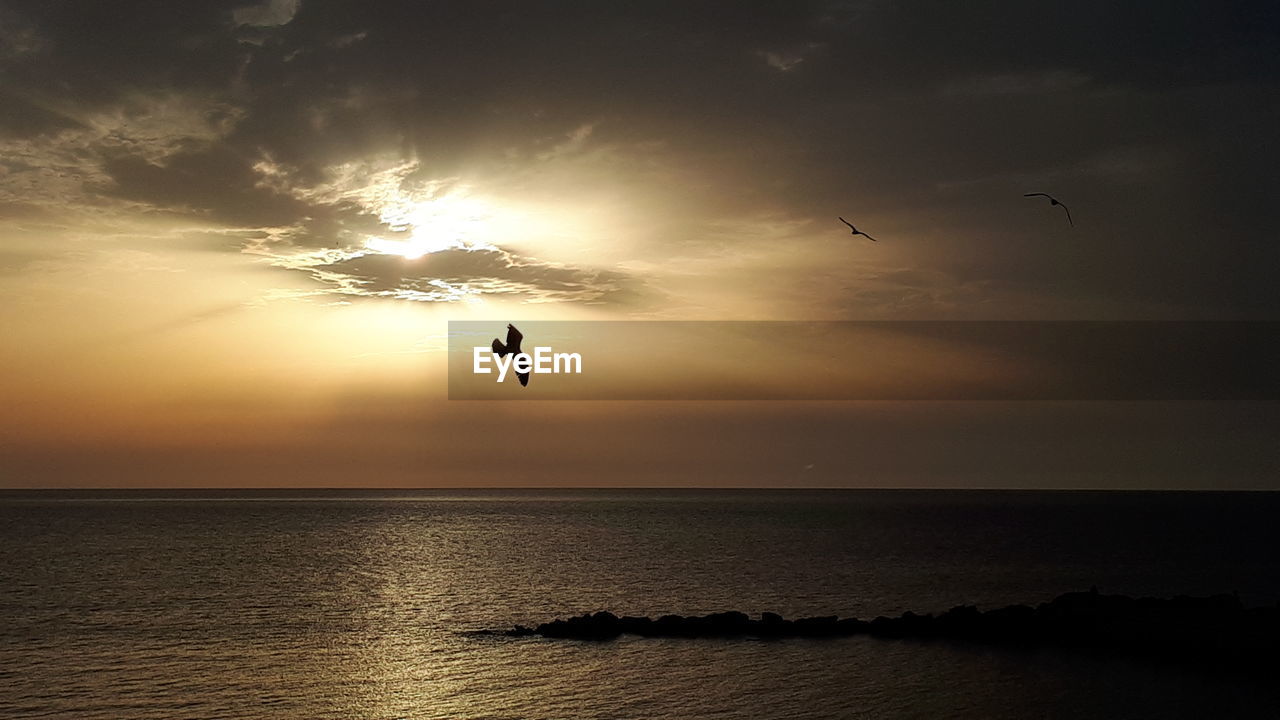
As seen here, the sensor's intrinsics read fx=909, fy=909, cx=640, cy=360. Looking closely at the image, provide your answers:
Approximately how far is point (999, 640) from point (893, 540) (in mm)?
71285

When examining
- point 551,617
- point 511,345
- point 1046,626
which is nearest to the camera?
point 511,345

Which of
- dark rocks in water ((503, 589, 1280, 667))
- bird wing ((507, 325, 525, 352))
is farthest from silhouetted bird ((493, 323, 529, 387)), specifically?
dark rocks in water ((503, 589, 1280, 667))

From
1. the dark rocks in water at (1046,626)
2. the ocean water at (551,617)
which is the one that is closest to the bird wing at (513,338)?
the ocean water at (551,617)

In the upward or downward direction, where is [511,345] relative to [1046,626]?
upward

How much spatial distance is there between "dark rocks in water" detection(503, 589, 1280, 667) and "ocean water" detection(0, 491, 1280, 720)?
211cm

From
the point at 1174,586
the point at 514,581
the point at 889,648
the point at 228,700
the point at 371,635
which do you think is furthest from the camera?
the point at 514,581

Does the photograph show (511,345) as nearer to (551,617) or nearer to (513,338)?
(513,338)

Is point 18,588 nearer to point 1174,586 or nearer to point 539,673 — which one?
point 539,673

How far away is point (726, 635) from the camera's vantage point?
42.1 meters

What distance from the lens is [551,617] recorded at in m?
49.2

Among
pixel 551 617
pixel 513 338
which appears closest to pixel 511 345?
pixel 513 338

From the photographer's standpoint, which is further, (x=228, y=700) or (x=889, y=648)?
(x=889, y=648)

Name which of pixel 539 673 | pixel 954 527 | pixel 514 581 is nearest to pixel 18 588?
pixel 514 581

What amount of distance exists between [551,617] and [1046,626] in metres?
24.7
